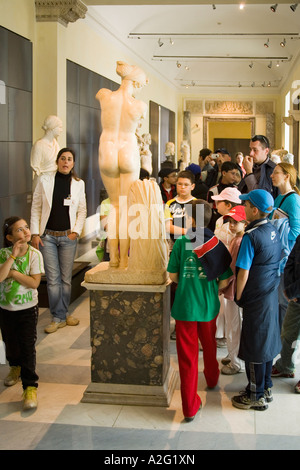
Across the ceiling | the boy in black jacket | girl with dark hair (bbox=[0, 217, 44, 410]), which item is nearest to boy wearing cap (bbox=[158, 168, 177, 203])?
the boy in black jacket

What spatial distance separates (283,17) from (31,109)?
10.2 meters

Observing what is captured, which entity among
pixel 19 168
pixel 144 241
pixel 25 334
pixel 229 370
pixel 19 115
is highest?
pixel 19 115

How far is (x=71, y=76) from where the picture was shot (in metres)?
11.5

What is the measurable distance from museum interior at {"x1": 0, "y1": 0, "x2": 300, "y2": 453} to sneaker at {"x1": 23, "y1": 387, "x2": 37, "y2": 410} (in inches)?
1.7

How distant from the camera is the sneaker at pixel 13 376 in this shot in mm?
5238

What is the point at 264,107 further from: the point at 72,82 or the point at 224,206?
the point at 224,206

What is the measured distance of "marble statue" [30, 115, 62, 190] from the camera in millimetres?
7473

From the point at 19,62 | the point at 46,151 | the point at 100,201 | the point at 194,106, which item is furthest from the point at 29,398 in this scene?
the point at 194,106

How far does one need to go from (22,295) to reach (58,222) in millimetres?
2093

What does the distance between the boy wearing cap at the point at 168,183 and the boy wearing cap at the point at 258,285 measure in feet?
12.1

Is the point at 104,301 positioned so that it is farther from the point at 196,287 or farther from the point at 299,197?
the point at 299,197

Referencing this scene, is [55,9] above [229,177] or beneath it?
above

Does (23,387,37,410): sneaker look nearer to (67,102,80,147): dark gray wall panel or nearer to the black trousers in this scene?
the black trousers

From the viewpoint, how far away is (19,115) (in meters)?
9.47
